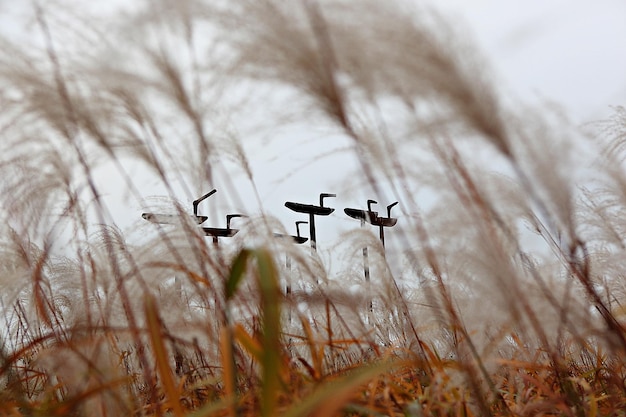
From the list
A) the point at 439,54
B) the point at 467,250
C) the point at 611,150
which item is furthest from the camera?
the point at 611,150

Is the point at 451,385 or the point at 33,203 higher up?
the point at 33,203

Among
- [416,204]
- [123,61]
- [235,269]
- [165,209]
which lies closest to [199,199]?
[165,209]

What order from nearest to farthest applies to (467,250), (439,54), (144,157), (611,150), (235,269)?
(235,269)
(439,54)
(467,250)
(144,157)
(611,150)

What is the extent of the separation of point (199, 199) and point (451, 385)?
39.8 inches

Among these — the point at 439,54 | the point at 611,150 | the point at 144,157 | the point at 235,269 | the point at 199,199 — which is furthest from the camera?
the point at 611,150

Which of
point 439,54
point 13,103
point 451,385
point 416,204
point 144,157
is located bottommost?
point 451,385

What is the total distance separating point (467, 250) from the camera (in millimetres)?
1502

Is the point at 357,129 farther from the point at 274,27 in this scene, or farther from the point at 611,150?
the point at 611,150

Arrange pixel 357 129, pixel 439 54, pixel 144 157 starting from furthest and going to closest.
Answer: pixel 144 157
pixel 357 129
pixel 439 54

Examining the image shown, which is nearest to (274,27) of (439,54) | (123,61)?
(439,54)

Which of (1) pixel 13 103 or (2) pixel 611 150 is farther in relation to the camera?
(2) pixel 611 150

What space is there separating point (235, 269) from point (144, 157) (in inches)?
48.2

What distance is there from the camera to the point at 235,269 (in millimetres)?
757

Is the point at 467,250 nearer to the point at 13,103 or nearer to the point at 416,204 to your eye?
the point at 416,204
